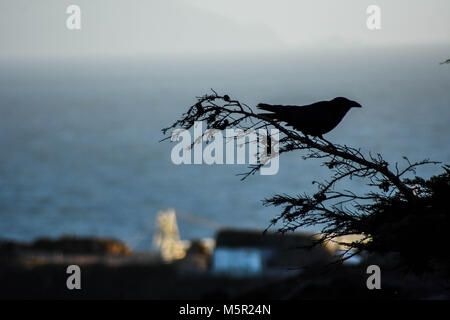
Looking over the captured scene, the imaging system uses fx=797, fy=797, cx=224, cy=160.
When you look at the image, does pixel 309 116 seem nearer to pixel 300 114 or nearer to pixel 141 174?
pixel 300 114

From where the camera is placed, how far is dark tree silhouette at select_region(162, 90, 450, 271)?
8.02 metres

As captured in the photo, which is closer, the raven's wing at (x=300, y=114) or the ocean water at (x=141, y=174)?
the raven's wing at (x=300, y=114)

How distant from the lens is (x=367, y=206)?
8.98 meters

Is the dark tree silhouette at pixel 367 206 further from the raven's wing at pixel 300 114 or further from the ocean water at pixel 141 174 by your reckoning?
the ocean water at pixel 141 174

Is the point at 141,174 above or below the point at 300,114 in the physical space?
above

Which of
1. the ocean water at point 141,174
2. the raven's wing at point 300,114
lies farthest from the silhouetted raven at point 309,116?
the ocean water at point 141,174

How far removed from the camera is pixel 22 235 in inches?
2660

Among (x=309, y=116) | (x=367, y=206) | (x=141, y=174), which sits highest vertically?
(x=141, y=174)

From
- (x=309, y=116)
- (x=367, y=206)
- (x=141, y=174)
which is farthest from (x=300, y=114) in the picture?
(x=141, y=174)

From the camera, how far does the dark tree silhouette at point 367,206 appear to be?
802 cm

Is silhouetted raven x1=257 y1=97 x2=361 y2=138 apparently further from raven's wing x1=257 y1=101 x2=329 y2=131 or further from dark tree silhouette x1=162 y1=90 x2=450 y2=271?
dark tree silhouette x1=162 y1=90 x2=450 y2=271

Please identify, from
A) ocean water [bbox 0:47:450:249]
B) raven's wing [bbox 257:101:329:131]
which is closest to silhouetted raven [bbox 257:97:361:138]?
raven's wing [bbox 257:101:329:131]
